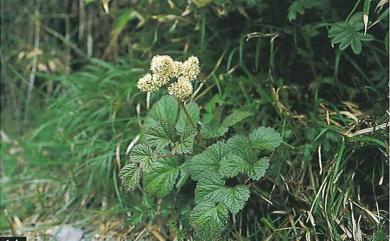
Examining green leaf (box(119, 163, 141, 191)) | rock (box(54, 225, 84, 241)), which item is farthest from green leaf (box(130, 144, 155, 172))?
rock (box(54, 225, 84, 241))

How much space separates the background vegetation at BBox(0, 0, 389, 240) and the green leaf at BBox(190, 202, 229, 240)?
0.61 ft

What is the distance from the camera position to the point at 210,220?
128 cm

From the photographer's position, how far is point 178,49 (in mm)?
2123

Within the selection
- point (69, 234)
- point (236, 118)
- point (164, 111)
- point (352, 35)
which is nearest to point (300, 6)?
point (352, 35)

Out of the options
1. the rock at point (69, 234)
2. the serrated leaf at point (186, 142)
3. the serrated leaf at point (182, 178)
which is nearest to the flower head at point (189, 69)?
the serrated leaf at point (186, 142)

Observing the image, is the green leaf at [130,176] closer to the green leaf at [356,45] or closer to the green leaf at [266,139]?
the green leaf at [266,139]

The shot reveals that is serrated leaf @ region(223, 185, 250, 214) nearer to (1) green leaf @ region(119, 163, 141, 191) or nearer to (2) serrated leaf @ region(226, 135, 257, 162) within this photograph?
(2) serrated leaf @ region(226, 135, 257, 162)

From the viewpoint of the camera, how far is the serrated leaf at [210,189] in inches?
52.0

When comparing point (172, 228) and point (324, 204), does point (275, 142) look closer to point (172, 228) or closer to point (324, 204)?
point (324, 204)

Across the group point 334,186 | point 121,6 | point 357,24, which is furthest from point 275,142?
point 121,6

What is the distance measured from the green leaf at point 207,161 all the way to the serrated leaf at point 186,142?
6 cm

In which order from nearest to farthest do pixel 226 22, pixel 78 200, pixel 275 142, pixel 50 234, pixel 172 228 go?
1. pixel 275 142
2. pixel 172 228
3. pixel 50 234
4. pixel 78 200
5. pixel 226 22

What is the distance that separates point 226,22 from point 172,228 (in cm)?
83

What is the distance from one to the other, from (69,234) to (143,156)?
50cm
